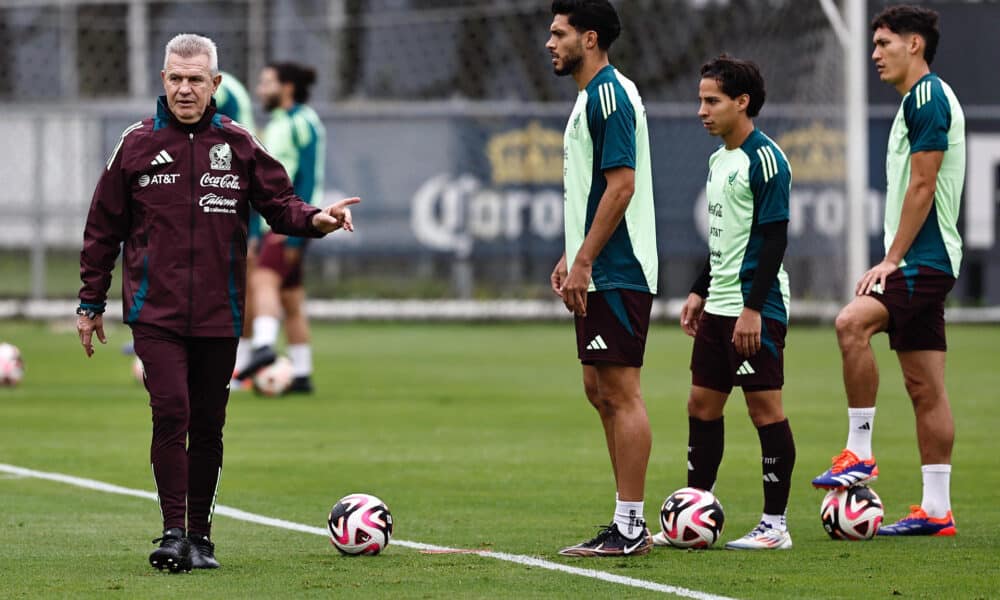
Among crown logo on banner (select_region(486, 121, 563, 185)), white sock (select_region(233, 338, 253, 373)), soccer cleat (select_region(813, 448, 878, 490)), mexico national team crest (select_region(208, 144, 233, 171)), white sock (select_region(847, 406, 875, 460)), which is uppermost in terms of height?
mexico national team crest (select_region(208, 144, 233, 171))

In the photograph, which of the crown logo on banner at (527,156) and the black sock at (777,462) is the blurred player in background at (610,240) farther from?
the crown logo on banner at (527,156)

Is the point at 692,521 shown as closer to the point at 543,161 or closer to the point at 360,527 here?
the point at 360,527

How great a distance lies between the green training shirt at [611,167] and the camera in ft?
23.6

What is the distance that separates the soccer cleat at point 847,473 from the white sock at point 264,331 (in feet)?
23.1

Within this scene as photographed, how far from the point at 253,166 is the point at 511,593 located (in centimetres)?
199

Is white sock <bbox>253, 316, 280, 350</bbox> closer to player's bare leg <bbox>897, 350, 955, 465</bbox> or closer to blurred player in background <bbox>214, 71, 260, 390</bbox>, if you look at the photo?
blurred player in background <bbox>214, 71, 260, 390</bbox>

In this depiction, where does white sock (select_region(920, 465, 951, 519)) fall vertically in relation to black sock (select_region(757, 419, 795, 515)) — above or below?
below

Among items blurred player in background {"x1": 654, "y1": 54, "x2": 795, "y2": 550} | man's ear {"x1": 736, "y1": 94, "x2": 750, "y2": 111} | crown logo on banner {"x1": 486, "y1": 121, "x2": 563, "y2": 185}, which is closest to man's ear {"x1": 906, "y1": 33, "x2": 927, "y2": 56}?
blurred player in background {"x1": 654, "y1": 54, "x2": 795, "y2": 550}

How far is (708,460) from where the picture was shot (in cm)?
777

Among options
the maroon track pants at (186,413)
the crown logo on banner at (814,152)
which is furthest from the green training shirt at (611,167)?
the crown logo on banner at (814,152)

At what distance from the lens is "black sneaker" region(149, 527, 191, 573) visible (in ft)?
22.0

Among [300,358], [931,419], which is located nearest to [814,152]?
[300,358]

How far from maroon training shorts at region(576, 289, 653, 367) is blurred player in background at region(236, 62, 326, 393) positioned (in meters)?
7.16

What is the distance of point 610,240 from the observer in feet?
23.9
